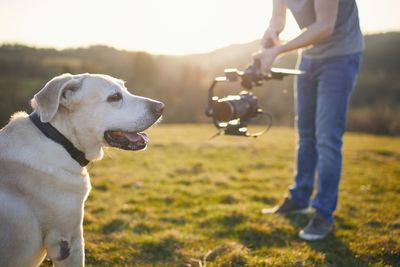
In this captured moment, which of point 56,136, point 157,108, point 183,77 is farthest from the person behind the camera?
point 183,77

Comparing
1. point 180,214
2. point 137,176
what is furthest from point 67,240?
point 137,176

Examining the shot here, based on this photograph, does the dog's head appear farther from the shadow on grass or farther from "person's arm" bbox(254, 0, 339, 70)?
the shadow on grass

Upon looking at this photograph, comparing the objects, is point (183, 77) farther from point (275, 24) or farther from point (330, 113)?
point (330, 113)

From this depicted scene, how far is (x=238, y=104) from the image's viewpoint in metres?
4.28

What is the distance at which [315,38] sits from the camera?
168 inches

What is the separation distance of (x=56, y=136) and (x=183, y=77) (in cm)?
4552

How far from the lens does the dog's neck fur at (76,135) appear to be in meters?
3.23

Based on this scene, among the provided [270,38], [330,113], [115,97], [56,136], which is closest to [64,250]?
[56,136]

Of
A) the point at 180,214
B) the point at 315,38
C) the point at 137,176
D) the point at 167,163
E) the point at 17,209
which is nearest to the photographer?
the point at 17,209

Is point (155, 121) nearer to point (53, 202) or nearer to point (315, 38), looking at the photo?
point (53, 202)

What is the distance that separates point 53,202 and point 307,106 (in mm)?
3469

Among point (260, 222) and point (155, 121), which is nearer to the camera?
point (155, 121)

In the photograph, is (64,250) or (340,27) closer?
(64,250)

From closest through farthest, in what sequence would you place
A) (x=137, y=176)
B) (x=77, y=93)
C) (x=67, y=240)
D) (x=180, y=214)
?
(x=67, y=240) → (x=77, y=93) → (x=180, y=214) → (x=137, y=176)
